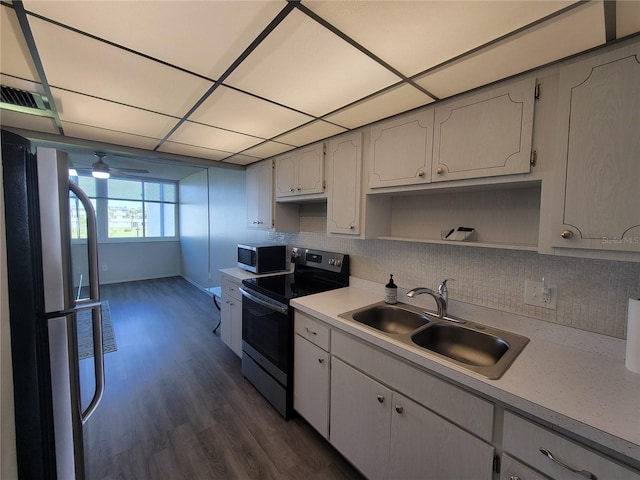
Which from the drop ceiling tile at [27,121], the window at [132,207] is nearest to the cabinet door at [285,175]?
the drop ceiling tile at [27,121]

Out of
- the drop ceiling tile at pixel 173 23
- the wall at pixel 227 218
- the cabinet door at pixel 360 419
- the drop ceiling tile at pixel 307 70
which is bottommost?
the cabinet door at pixel 360 419

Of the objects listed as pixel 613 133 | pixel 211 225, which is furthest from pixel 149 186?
pixel 613 133

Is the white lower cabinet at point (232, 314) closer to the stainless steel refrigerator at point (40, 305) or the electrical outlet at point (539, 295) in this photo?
the stainless steel refrigerator at point (40, 305)

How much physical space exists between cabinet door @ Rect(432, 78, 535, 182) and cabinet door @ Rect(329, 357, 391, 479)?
120 cm

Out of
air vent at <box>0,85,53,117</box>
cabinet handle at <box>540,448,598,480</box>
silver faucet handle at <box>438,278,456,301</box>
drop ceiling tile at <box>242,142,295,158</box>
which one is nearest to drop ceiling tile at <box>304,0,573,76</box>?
silver faucet handle at <box>438,278,456,301</box>

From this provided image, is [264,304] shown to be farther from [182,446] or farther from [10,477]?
[10,477]

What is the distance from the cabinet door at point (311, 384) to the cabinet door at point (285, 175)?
1373 millimetres

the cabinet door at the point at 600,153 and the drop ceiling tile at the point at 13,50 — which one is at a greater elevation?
the drop ceiling tile at the point at 13,50

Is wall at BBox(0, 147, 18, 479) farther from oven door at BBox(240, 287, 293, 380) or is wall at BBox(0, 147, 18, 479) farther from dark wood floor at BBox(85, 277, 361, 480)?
oven door at BBox(240, 287, 293, 380)

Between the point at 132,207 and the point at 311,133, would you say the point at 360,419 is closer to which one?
the point at 311,133

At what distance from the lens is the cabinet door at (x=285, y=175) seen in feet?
8.56

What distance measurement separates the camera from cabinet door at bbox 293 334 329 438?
1.75m

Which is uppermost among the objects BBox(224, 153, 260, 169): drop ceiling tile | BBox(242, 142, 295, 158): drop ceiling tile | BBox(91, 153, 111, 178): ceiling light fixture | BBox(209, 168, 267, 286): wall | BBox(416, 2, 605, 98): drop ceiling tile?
BBox(224, 153, 260, 169): drop ceiling tile

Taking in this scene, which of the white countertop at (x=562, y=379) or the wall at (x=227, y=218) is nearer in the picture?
the white countertop at (x=562, y=379)
